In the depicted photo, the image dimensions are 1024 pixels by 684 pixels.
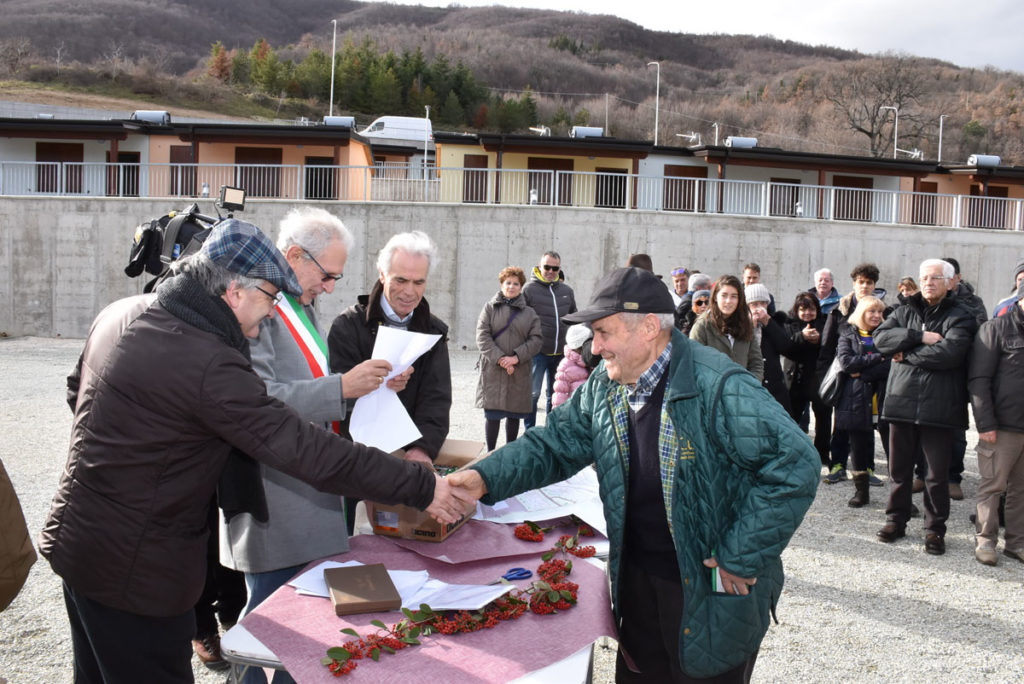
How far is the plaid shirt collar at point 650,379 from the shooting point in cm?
266

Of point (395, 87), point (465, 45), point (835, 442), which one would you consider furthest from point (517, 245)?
point (465, 45)

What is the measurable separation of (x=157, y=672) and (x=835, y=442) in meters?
7.14

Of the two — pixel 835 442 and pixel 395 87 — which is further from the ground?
pixel 395 87

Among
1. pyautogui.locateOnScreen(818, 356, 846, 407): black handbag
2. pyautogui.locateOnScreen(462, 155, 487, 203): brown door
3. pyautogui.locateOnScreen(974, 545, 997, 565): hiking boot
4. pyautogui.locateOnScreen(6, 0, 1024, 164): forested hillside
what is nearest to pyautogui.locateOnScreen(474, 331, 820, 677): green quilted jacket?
pyautogui.locateOnScreen(974, 545, 997, 565): hiking boot

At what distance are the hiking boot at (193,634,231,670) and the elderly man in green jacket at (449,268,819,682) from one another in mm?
2132

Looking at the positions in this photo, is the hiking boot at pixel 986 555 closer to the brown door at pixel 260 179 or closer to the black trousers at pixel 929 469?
the black trousers at pixel 929 469

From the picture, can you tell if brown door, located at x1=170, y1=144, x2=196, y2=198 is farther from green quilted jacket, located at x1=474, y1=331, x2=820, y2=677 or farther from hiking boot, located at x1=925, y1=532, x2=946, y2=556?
green quilted jacket, located at x1=474, y1=331, x2=820, y2=677

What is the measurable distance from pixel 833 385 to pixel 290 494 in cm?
581

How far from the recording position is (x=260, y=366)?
299 cm

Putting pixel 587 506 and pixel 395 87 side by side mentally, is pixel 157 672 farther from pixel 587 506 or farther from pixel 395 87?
pixel 395 87

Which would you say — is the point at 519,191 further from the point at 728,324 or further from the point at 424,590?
the point at 424,590

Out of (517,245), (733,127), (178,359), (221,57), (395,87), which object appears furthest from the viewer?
(733,127)

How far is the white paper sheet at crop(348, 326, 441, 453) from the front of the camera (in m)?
3.38

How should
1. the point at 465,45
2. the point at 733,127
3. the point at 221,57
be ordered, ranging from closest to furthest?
the point at 221,57 < the point at 733,127 < the point at 465,45
